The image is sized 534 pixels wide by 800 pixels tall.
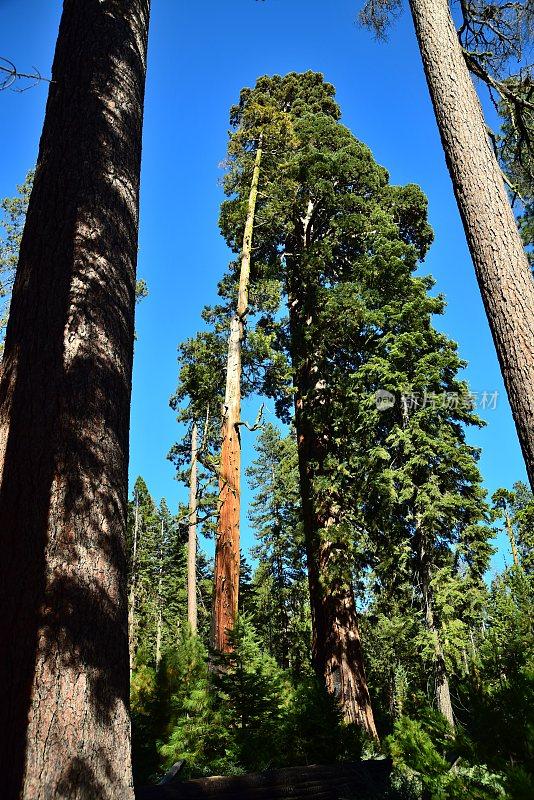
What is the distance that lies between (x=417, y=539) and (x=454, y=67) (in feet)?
28.1

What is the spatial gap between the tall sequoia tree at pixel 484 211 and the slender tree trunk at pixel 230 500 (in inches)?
195

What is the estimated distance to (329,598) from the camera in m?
Answer: 9.72

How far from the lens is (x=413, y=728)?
2744mm

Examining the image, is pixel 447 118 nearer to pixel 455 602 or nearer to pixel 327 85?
pixel 455 602

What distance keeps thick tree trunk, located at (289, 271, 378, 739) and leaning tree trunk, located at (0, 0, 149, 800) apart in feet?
23.3

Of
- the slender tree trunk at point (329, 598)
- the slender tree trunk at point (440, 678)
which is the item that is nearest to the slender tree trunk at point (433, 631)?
the slender tree trunk at point (440, 678)

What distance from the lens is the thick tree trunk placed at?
9008 mm

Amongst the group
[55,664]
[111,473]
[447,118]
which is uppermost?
[447,118]

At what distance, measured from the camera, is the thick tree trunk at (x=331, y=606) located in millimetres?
9008

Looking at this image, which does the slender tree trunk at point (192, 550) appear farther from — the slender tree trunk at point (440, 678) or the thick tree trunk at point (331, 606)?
the slender tree trunk at point (440, 678)

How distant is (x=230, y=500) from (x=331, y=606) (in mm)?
2692

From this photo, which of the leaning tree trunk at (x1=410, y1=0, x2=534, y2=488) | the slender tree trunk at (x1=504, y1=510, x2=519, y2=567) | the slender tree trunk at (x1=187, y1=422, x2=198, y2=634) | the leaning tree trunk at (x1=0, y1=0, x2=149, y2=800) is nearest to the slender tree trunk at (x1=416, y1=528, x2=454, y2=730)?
the leaning tree trunk at (x1=410, y1=0, x2=534, y2=488)

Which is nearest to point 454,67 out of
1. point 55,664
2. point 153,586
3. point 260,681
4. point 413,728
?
point 413,728

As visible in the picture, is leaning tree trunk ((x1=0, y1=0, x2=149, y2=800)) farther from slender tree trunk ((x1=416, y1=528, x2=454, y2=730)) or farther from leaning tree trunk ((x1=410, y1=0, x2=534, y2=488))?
slender tree trunk ((x1=416, y1=528, x2=454, y2=730))
